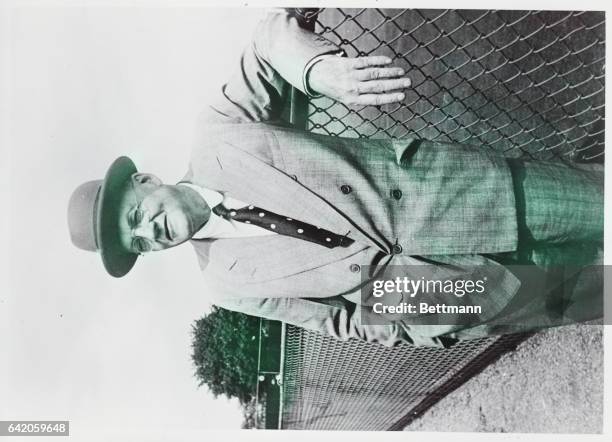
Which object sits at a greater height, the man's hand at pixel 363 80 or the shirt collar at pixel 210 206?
the man's hand at pixel 363 80

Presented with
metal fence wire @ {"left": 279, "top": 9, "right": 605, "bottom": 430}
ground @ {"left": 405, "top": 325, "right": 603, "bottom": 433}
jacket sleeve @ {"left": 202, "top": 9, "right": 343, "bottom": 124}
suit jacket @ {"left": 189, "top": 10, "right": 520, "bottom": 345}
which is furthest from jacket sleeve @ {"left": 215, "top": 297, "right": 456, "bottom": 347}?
jacket sleeve @ {"left": 202, "top": 9, "right": 343, "bottom": 124}

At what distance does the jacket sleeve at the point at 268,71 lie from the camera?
120 cm

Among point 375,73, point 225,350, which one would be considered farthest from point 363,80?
point 225,350

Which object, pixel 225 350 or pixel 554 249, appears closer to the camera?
pixel 554 249

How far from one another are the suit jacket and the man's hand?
6 centimetres

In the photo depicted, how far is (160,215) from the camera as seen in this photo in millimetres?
1241

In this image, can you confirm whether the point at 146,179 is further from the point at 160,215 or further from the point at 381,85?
the point at 381,85

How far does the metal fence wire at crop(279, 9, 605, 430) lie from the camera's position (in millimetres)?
1421

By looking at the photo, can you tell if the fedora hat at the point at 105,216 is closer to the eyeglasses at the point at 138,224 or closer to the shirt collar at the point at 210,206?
the eyeglasses at the point at 138,224

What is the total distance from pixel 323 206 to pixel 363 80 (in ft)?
0.93

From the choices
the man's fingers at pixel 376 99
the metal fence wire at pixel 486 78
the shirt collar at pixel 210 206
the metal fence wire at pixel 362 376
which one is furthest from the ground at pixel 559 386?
the shirt collar at pixel 210 206

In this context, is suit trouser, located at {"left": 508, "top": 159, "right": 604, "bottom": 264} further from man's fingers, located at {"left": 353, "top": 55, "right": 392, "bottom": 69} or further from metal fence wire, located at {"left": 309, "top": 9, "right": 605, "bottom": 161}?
man's fingers, located at {"left": 353, "top": 55, "right": 392, "bottom": 69}

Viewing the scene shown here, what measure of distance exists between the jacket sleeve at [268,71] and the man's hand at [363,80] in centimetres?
5

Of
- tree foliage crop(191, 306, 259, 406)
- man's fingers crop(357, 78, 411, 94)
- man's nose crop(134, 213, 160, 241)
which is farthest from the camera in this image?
tree foliage crop(191, 306, 259, 406)
